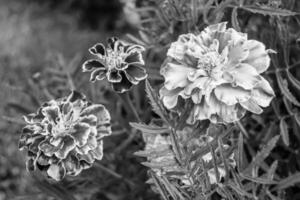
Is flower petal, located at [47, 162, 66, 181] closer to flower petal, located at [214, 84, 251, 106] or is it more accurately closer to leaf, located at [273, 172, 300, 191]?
flower petal, located at [214, 84, 251, 106]

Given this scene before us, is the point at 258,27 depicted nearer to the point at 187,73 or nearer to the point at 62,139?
the point at 187,73

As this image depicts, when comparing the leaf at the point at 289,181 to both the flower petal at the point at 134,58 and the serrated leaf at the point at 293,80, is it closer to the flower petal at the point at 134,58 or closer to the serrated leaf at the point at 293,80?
the serrated leaf at the point at 293,80

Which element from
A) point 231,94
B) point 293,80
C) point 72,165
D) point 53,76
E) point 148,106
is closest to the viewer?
point 231,94

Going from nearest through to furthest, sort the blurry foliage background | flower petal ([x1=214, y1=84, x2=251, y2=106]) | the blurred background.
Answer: flower petal ([x1=214, y1=84, x2=251, y2=106])
the blurry foliage background
the blurred background

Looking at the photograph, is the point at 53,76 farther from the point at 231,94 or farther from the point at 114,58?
the point at 231,94

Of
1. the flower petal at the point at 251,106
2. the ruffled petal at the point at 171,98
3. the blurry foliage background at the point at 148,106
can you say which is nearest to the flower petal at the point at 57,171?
the blurry foliage background at the point at 148,106

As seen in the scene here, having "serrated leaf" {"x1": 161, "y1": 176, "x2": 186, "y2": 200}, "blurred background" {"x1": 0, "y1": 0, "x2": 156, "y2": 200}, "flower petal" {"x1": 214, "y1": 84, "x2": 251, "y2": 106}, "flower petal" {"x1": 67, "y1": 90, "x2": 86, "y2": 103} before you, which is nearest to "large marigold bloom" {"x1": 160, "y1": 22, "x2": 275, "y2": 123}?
"flower petal" {"x1": 214, "y1": 84, "x2": 251, "y2": 106}

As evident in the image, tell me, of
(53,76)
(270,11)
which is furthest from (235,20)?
(53,76)
